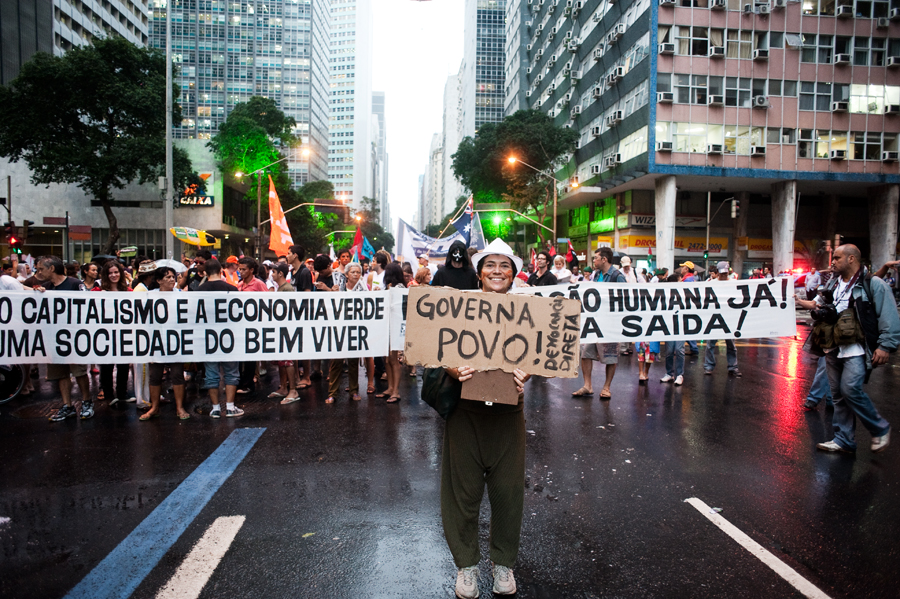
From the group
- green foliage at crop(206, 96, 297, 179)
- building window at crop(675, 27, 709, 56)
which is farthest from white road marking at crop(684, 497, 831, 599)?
green foliage at crop(206, 96, 297, 179)

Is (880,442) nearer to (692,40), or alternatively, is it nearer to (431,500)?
(431,500)

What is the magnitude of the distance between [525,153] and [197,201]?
29.1 m

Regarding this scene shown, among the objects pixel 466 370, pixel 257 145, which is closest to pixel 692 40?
pixel 257 145

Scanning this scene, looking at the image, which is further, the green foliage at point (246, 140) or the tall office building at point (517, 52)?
the tall office building at point (517, 52)

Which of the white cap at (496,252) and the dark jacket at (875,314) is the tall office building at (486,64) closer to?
the dark jacket at (875,314)

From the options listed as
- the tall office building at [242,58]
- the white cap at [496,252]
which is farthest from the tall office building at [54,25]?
the white cap at [496,252]

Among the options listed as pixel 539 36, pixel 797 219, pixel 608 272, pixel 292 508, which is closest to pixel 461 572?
pixel 292 508

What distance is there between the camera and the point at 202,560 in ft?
11.5

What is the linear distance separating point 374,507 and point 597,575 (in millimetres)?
1781

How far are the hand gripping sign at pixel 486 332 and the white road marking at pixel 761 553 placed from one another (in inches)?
72.2

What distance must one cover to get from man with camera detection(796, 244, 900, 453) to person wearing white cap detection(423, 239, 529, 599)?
4.11m

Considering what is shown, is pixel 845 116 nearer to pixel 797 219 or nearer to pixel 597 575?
pixel 797 219

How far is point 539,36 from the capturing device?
6175 centimetres

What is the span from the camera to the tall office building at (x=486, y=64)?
10806cm
